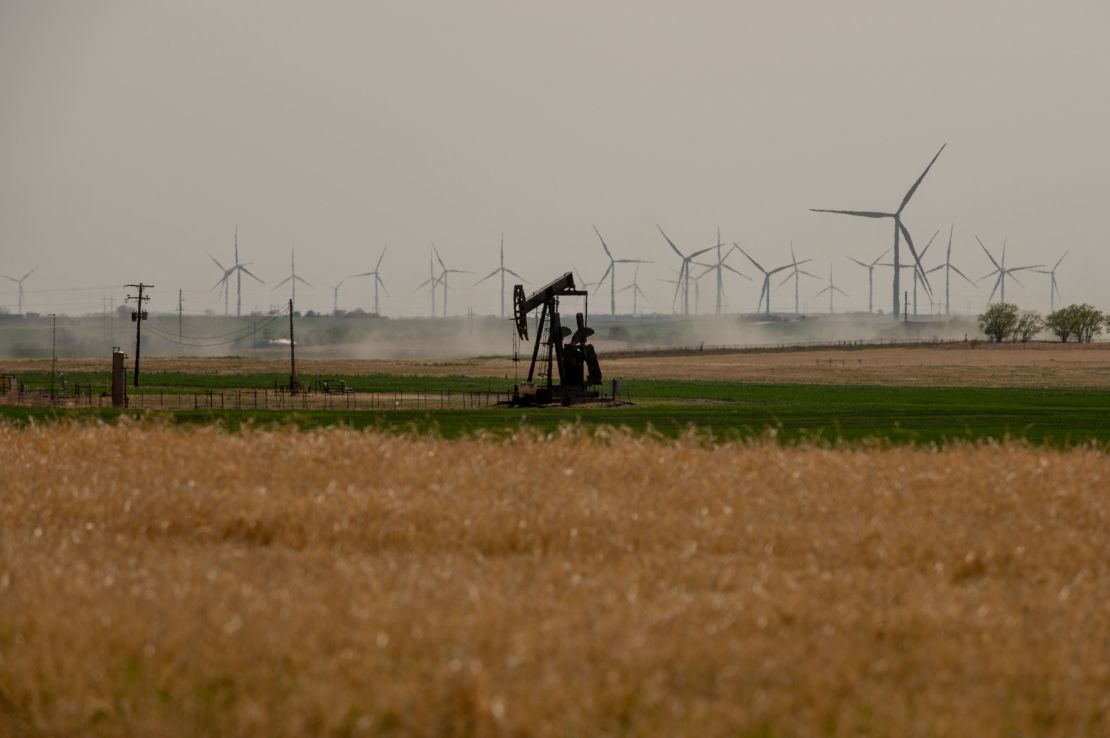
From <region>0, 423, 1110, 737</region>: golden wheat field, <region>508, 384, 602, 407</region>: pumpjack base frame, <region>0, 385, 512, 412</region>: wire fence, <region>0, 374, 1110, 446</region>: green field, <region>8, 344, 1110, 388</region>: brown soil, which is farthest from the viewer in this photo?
<region>8, 344, 1110, 388</region>: brown soil

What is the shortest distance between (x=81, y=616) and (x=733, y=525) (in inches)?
399

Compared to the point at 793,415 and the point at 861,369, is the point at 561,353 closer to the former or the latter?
the point at 793,415

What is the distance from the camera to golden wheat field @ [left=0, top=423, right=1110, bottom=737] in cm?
1245

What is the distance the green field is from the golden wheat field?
1172cm

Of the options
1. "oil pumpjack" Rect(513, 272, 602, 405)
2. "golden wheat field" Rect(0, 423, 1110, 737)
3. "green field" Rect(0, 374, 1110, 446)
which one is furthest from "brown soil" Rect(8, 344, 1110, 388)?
"golden wheat field" Rect(0, 423, 1110, 737)

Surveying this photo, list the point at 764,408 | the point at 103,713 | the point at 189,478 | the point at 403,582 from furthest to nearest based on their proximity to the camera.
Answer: the point at 764,408 → the point at 189,478 → the point at 403,582 → the point at 103,713

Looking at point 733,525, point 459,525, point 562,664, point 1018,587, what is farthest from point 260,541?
point 1018,587

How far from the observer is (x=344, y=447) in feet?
93.9

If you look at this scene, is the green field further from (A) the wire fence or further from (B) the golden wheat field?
(B) the golden wheat field

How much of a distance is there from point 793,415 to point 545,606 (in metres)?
54.3

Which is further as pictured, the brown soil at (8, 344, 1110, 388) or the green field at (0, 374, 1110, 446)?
the brown soil at (8, 344, 1110, 388)

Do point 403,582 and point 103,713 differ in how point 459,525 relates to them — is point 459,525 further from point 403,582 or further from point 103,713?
point 103,713

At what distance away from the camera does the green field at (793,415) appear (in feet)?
175

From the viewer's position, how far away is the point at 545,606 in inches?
582
